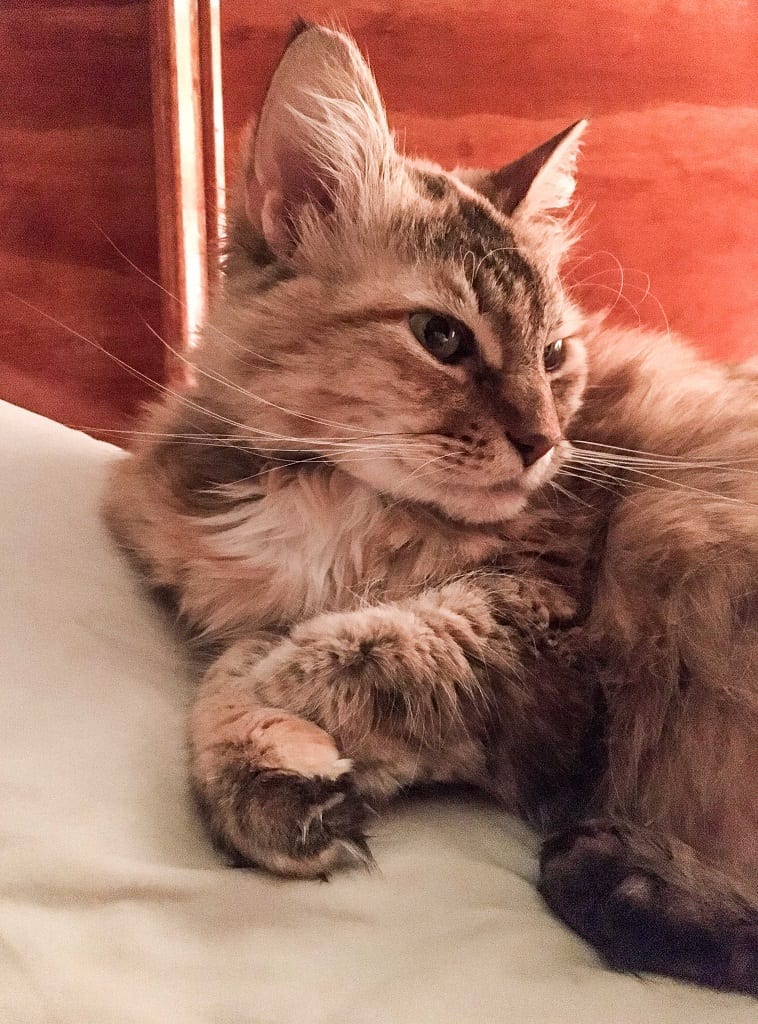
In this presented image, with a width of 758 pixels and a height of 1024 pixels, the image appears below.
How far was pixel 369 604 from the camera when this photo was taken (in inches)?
42.0

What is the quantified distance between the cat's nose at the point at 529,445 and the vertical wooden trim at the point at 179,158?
979 millimetres

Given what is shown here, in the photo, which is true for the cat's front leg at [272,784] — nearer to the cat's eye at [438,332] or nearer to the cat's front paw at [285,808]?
the cat's front paw at [285,808]

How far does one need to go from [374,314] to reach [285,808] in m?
0.64

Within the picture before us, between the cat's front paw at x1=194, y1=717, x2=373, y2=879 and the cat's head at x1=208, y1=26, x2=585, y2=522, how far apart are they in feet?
1.28

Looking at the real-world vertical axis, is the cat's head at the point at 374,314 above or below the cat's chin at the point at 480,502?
above

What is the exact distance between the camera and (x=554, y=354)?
48.6 inches

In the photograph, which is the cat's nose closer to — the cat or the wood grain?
the cat

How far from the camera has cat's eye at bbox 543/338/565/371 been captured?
1.21 metres

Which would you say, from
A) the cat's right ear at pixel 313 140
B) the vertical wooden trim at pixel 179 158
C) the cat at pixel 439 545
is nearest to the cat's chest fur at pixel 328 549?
the cat at pixel 439 545

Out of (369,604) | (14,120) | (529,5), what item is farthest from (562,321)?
(14,120)

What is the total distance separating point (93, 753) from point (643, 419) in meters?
0.93

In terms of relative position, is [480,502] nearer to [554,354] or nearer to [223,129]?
[554,354]

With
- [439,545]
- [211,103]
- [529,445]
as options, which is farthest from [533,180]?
[211,103]

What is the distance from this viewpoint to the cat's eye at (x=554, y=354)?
3.98ft
